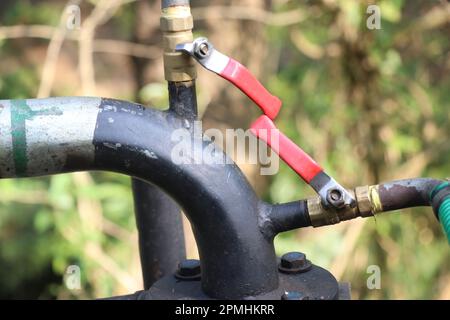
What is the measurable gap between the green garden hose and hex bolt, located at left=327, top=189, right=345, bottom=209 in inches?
4.2

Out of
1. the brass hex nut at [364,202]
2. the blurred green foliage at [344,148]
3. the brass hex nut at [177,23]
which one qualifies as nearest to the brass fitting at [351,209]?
the brass hex nut at [364,202]

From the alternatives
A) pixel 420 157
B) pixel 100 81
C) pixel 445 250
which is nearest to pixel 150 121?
pixel 420 157

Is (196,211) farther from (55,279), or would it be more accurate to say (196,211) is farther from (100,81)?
(100,81)

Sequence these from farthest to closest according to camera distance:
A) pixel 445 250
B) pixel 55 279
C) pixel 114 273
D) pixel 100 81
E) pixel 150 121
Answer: pixel 100 81, pixel 55 279, pixel 445 250, pixel 114 273, pixel 150 121

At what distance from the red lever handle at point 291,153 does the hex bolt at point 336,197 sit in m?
0.03

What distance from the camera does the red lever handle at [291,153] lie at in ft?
3.40

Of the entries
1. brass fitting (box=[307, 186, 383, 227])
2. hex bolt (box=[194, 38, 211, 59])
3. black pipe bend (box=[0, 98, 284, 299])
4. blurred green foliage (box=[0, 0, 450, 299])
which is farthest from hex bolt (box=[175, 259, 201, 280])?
blurred green foliage (box=[0, 0, 450, 299])

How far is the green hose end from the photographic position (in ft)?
3.02

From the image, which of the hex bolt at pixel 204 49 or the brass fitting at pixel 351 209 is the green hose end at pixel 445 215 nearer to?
the brass fitting at pixel 351 209

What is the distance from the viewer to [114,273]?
2627 mm

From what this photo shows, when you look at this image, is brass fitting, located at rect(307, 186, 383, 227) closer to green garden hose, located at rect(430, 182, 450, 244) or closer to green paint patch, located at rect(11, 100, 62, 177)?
green garden hose, located at rect(430, 182, 450, 244)

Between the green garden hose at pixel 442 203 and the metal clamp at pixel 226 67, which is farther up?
the metal clamp at pixel 226 67

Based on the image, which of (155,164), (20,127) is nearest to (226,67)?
(155,164)
